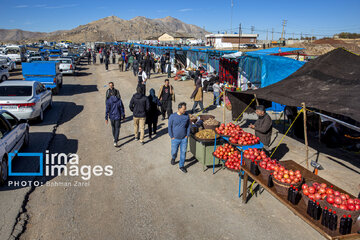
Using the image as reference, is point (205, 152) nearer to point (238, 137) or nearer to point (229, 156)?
point (229, 156)

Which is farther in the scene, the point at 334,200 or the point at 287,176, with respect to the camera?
the point at 287,176

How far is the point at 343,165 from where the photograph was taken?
323 inches

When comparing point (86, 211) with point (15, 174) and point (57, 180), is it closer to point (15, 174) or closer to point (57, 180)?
point (57, 180)

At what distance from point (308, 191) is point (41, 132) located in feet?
32.2

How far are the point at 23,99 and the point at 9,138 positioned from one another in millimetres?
4301

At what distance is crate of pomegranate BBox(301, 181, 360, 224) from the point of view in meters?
3.91

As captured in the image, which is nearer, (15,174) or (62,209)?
(62,209)

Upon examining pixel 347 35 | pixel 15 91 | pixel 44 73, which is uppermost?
pixel 347 35

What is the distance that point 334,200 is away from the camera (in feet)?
13.3

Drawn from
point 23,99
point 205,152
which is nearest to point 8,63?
point 23,99

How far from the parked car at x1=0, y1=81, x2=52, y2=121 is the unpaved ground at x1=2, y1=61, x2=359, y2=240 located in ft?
8.48

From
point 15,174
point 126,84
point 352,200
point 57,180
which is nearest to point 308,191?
point 352,200

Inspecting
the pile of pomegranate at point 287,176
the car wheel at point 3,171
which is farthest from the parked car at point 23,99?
the pile of pomegranate at point 287,176

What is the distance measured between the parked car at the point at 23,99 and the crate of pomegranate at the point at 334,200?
1041 cm
